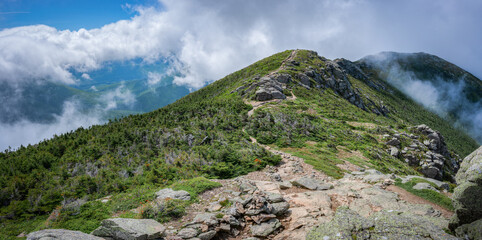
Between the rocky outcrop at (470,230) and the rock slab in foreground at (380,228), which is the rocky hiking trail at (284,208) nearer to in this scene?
the rock slab in foreground at (380,228)

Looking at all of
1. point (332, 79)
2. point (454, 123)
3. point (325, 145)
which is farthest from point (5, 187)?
point (454, 123)

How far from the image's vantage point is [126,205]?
35.2 ft

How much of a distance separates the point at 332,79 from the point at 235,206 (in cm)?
7797

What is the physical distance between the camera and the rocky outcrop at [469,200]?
5.99m

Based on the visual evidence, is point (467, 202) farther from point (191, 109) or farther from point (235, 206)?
point (191, 109)

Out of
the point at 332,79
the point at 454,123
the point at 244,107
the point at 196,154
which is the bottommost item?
the point at 454,123

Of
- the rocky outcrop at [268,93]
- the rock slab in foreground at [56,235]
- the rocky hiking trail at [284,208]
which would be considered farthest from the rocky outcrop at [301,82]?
the rock slab in foreground at [56,235]

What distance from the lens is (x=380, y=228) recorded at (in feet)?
21.7

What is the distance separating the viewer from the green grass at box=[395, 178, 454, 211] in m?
11.0

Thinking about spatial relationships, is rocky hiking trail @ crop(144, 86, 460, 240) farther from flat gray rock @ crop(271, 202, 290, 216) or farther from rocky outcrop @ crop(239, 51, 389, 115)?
rocky outcrop @ crop(239, 51, 389, 115)

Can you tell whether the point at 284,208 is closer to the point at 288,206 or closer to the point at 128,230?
the point at 288,206

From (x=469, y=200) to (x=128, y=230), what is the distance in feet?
35.6

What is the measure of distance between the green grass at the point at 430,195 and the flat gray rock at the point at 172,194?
13.5m

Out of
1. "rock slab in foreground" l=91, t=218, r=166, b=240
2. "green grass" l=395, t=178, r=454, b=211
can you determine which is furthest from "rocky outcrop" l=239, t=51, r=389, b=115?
"rock slab in foreground" l=91, t=218, r=166, b=240
